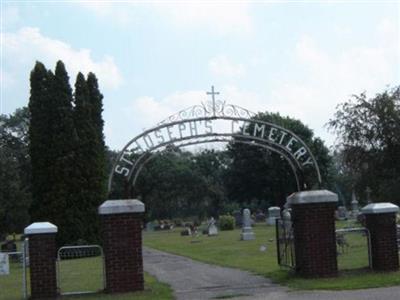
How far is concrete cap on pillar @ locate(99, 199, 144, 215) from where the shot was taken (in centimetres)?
1412

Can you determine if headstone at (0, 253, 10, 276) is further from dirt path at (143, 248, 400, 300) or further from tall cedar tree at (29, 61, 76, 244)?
tall cedar tree at (29, 61, 76, 244)

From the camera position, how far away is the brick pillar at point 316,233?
14.7m

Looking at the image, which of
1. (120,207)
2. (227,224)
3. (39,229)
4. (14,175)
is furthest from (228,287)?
(227,224)

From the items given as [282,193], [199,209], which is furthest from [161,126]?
[199,209]

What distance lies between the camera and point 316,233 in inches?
579

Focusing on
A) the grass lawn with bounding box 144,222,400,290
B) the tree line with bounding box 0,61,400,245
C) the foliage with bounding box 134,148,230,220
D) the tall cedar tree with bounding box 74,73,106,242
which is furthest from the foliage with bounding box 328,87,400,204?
the foliage with bounding box 134,148,230,220

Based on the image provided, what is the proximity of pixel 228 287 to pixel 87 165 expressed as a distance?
2029 centimetres

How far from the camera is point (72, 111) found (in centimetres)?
3369

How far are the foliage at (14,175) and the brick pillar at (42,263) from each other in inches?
916

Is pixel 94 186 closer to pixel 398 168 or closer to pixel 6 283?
pixel 6 283

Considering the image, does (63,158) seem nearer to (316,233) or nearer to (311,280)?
(316,233)

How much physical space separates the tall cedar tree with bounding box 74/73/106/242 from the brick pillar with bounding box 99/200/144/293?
19.2 meters

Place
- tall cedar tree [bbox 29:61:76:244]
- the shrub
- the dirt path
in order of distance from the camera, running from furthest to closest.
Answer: the shrub → tall cedar tree [bbox 29:61:76:244] → the dirt path

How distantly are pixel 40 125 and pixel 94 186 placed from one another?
4.11m
